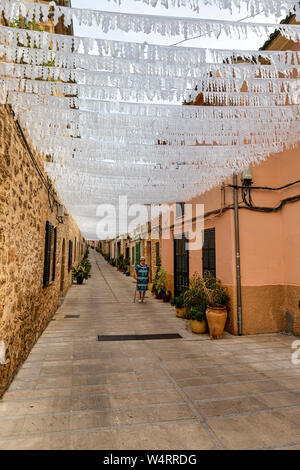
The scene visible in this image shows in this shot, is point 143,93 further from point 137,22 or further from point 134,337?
point 134,337

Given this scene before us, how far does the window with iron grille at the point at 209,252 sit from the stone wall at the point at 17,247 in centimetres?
376

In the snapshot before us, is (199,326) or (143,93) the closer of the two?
(143,93)

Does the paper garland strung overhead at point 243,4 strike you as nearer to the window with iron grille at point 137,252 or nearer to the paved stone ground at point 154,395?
the paved stone ground at point 154,395

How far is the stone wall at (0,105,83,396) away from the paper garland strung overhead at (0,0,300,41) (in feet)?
2.88

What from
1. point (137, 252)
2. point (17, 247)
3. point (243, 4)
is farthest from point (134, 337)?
point (137, 252)

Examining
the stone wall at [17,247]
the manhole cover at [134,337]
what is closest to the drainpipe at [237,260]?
the manhole cover at [134,337]

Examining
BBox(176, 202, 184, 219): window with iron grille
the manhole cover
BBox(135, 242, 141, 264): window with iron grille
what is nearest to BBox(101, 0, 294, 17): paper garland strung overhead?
the manhole cover

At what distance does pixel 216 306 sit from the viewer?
5.14 metres

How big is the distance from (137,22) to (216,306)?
450 centimetres

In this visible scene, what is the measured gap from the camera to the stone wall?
2.69 m

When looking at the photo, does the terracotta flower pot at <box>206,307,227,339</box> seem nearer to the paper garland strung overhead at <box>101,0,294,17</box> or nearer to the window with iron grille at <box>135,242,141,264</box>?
the paper garland strung overhead at <box>101,0,294,17</box>

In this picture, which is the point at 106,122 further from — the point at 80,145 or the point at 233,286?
the point at 233,286
